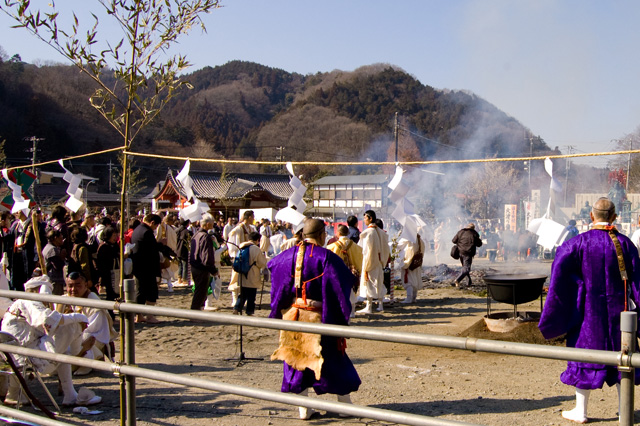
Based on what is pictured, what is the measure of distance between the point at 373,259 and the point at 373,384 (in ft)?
14.5

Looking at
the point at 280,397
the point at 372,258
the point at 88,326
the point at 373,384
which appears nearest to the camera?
the point at 280,397

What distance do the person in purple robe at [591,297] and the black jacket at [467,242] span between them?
903 cm

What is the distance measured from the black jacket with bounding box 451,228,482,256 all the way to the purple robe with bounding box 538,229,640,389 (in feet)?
29.8

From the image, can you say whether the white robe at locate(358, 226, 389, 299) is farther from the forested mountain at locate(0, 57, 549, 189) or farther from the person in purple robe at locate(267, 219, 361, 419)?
the forested mountain at locate(0, 57, 549, 189)

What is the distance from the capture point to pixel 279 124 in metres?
83.2

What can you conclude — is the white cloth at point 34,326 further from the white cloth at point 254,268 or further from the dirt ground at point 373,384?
the white cloth at point 254,268

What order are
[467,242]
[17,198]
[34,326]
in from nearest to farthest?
[34,326] < [17,198] < [467,242]

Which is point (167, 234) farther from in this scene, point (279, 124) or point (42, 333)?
point (279, 124)

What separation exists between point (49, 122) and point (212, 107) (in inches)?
1334

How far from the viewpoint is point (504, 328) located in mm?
8359

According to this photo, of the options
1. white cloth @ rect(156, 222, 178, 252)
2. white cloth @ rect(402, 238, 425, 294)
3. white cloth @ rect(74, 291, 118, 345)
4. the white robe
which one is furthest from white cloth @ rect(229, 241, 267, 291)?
white cloth @ rect(156, 222, 178, 252)

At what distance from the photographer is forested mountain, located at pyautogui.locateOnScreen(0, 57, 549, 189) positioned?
193 ft

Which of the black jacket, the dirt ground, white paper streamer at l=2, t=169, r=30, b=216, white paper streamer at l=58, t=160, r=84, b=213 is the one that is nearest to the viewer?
the dirt ground

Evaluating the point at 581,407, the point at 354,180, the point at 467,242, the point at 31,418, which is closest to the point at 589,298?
the point at 581,407
